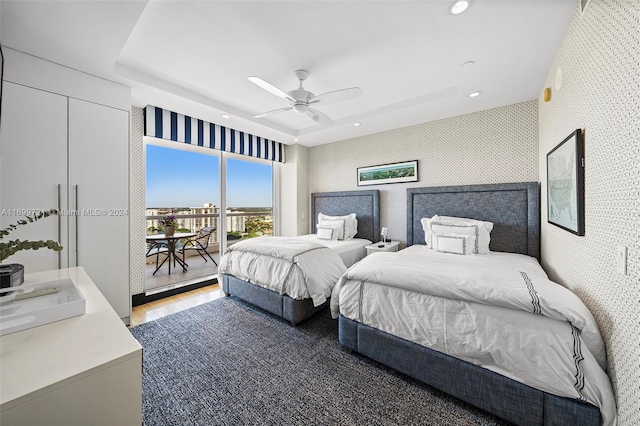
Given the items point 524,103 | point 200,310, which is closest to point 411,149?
point 524,103

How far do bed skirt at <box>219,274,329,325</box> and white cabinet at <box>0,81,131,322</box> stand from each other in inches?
45.0

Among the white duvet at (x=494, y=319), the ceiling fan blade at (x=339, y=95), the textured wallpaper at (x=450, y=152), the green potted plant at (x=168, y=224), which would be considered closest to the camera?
the white duvet at (x=494, y=319)

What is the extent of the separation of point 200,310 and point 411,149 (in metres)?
3.68

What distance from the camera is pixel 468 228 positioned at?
9.64 ft

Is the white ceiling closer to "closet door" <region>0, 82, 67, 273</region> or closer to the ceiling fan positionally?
the ceiling fan

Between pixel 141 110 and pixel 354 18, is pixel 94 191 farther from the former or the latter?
pixel 354 18

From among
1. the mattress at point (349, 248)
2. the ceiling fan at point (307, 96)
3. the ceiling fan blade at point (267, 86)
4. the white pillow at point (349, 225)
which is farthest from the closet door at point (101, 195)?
the white pillow at point (349, 225)

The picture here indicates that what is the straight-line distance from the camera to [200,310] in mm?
2986

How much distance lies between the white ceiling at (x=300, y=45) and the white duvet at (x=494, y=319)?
1776 millimetres

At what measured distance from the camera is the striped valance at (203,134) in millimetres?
3262

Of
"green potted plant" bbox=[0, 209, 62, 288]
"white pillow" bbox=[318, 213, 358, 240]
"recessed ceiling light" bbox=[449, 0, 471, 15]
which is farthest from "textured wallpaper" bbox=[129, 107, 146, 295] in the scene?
"recessed ceiling light" bbox=[449, 0, 471, 15]

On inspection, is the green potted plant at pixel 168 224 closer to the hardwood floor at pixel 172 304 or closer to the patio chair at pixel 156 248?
the patio chair at pixel 156 248

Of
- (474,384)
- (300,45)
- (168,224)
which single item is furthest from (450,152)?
(168,224)

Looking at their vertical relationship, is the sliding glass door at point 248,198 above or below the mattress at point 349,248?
above
